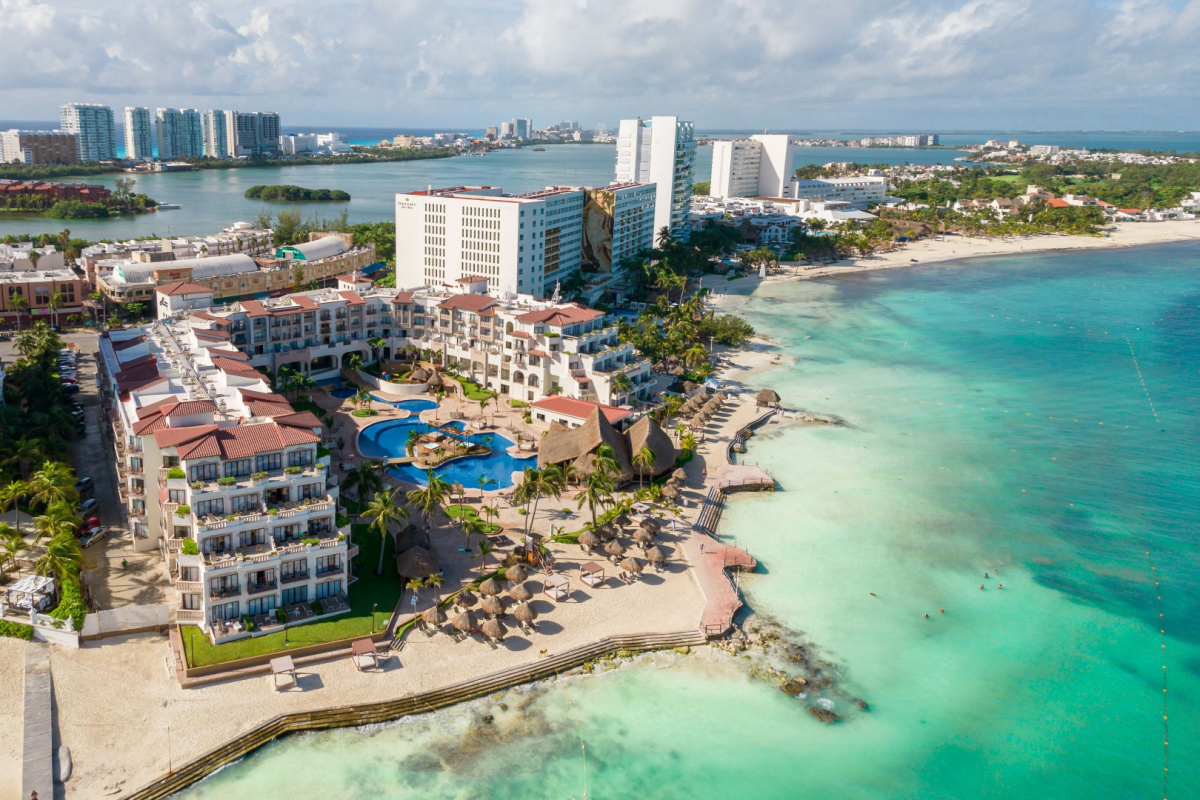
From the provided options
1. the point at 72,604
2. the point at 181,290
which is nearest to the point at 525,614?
the point at 72,604

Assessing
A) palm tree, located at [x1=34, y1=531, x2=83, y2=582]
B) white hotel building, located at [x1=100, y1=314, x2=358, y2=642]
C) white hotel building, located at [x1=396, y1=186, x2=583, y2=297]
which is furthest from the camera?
white hotel building, located at [x1=396, y1=186, x2=583, y2=297]

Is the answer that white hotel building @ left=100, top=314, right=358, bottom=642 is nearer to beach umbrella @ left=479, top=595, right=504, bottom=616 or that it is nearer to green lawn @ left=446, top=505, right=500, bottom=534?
beach umbrella @ left=479, top=595, right=504, bottom=616

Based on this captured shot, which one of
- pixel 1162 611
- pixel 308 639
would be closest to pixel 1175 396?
pixel 1162 611

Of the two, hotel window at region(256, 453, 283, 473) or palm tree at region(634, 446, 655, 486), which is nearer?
hotel window at region(256, 453, 283, 473)

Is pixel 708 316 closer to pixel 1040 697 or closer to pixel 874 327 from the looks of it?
pixel 874 327

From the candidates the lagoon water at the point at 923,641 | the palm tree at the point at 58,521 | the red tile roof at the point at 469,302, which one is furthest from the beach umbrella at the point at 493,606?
the red tile roof at the point at 469,302

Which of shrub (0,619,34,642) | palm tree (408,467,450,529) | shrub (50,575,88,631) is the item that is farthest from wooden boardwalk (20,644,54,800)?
palm tree (408,467,450,529)

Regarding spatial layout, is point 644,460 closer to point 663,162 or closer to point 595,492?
point 595,492
